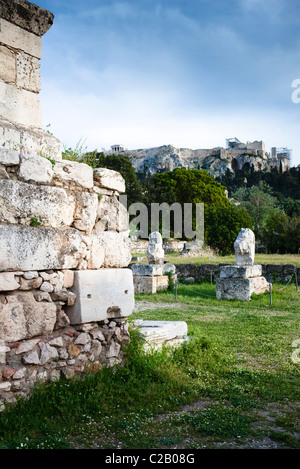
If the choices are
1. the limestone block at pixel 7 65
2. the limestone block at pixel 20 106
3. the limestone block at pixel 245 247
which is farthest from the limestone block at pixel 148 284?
the limestone block at pixel 7 65

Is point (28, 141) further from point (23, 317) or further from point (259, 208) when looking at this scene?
point (259, 208)

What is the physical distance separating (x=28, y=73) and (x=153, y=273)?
9.72 metres

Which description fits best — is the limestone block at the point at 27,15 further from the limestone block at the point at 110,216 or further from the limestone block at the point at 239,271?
the limestone block at the point at 239,271

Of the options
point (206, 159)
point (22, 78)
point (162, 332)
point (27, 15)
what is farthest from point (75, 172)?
point (206, 159)

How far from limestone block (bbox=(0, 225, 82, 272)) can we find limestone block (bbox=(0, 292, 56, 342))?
0.83 ft

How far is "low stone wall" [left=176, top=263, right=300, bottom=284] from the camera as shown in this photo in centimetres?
1421

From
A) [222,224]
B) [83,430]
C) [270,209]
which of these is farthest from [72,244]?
[270,209]

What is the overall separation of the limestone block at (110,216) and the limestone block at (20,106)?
41.7 inches

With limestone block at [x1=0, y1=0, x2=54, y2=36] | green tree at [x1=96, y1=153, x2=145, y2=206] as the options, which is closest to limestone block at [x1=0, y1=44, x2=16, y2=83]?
limestone block at [x1=0, y1=0, x2=54, y2=36]

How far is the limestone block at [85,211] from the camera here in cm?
408

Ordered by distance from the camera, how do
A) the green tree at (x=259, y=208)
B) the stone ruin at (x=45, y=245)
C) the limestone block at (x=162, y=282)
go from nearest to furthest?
the stone ruin at (x=45, y=245), the limestone block at (x=162, y=282), the green tree at (x=259, y=208)
